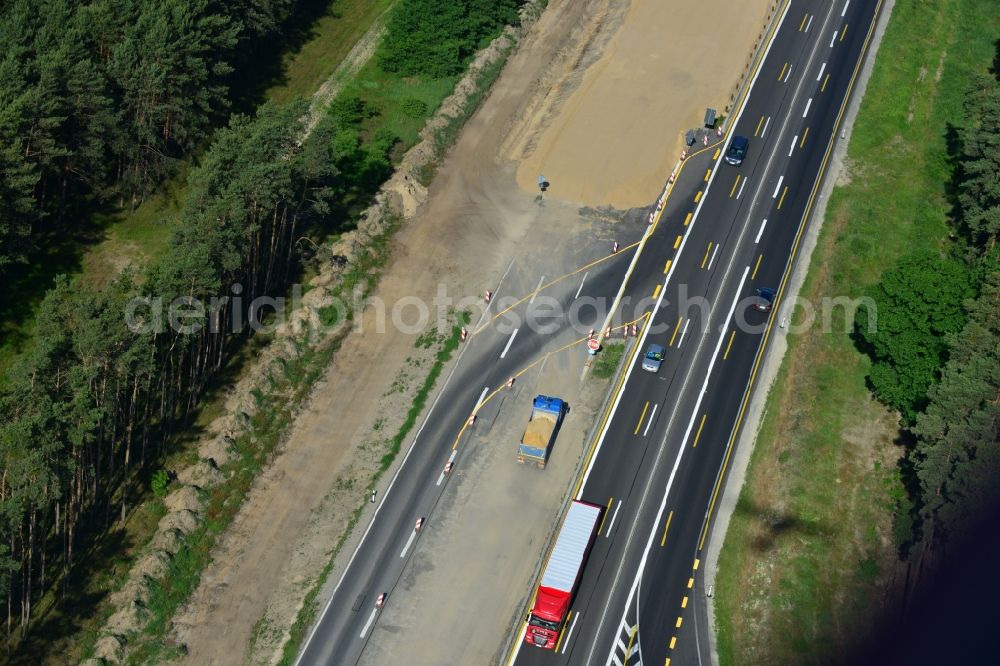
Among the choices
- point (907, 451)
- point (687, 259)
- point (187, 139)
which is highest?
point (187, 139)

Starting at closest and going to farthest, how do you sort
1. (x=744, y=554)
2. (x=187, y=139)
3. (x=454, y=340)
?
(x=744, y=554) < (x=454, y=340) < (x=187, y=139)

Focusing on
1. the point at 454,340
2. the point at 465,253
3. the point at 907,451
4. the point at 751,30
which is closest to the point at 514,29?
Result: the point at 751,30

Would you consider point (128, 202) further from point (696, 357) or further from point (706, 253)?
point (696, 357)

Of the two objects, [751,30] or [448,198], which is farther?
[751,30]

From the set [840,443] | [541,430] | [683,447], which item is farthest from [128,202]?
[840,443]

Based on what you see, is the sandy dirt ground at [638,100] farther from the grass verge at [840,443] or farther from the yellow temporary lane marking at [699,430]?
the yellow temporary lane marking at [699,430]

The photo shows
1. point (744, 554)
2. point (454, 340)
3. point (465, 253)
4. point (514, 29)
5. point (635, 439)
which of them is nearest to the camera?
point (744, 554)

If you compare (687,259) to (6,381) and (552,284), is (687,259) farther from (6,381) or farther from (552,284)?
(6,381)

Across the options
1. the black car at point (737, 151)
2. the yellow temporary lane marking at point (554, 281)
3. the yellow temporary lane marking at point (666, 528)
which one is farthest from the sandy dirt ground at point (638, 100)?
the yellow temporary lane marking at point (666, 528)

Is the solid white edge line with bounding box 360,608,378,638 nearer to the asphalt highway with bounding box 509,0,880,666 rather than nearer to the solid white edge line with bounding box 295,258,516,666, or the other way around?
the solid white edge line with bounding box 295,258,516,666
